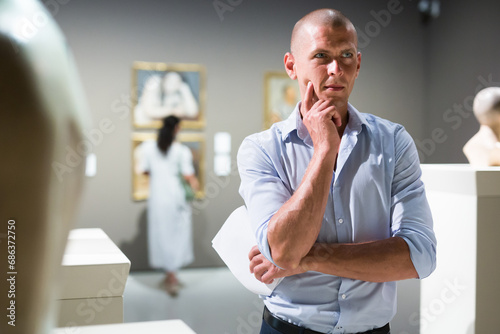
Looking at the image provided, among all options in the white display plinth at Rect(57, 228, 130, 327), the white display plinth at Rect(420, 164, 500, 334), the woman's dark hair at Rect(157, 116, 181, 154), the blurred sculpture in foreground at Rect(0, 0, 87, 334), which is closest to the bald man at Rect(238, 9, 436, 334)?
the white display plinth at Rect(57, 228, 130, 327)

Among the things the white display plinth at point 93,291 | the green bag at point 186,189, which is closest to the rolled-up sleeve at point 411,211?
the white display plinth at point 93,291

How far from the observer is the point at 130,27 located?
25.8 ft

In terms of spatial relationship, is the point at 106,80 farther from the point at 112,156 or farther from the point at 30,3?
the point at 30,3

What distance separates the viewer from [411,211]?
1.78 metres

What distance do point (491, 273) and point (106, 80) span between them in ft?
19.5

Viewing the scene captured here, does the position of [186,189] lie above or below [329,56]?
below

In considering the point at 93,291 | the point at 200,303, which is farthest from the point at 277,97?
the point at 93,291

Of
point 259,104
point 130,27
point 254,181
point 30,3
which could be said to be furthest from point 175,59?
point 30,3

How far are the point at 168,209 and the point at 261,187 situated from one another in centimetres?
575

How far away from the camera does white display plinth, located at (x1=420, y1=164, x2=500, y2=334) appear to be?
3322mm

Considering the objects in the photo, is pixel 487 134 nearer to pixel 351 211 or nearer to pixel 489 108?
pixel 489 108

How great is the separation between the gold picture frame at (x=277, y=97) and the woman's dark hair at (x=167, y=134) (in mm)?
1712

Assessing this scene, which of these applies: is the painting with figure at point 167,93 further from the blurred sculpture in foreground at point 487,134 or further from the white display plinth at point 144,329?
the white display plinth at point 144,329

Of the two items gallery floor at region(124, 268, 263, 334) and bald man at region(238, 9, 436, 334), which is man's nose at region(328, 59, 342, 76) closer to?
bald man at region(238, 9, 436, 334)
